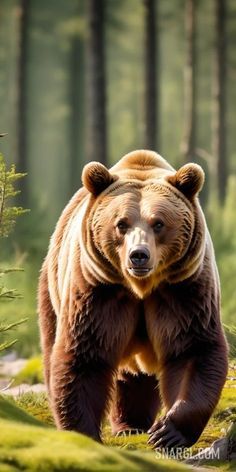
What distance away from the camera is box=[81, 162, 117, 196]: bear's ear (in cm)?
549

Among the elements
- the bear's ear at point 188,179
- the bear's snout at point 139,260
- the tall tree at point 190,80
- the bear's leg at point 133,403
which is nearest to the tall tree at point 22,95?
the tall tree at point 190,80

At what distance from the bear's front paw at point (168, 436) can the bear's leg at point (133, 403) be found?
54.7 inches

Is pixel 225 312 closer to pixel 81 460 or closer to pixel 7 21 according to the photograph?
pixel 81 460

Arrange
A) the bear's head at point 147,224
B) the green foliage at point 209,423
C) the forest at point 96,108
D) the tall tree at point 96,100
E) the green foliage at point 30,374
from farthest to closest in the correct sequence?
the tall tree at point 96,100, the forest at point 96,108, the green foliage at point 30,374, the green foliage at point 209,423, the bear's head at point 147,224

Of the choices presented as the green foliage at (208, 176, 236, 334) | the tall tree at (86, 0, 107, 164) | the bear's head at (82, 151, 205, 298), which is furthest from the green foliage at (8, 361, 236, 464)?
the tall tree at (86, 0, 107, 164)

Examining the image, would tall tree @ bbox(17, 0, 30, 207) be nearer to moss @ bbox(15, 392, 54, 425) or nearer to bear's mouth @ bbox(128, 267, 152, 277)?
moss @ bbox(15, 392, 54, 425)

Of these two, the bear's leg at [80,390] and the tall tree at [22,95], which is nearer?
the bear's leg at [80,390]

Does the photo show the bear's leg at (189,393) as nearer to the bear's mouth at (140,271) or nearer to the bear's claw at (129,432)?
the bear's mouth at (140,271)

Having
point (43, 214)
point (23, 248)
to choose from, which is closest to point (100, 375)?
point (23, 248)

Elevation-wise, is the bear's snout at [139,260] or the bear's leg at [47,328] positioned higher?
the bear's snout at [139,260]

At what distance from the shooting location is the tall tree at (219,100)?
2306 centimetres

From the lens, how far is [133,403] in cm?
667

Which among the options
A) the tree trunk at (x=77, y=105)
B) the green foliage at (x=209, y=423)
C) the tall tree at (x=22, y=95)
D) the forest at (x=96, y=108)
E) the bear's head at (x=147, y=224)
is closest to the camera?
the bear's head at (x=147, y=224)

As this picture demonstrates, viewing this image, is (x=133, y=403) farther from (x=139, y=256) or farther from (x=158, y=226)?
(x=139, y=256)
